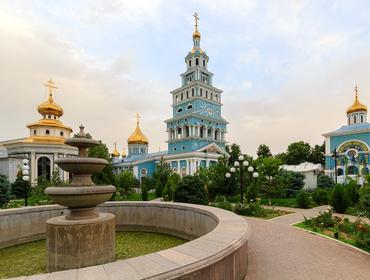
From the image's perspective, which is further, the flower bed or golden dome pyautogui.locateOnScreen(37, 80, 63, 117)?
golden dome pyautogui.locateOnScreen(37, 80, 63, 117)

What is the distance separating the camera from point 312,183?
28.9m

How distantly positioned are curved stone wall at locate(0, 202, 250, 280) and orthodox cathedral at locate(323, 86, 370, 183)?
34725 mm

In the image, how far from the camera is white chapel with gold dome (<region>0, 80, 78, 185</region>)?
29.9 meters

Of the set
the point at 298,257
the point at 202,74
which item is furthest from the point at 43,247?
the point at 202,74

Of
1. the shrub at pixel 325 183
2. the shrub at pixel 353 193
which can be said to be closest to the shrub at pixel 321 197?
the shrub at pixel 353 193

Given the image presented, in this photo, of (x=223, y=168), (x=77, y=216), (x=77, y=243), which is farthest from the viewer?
(x=223, y=168)

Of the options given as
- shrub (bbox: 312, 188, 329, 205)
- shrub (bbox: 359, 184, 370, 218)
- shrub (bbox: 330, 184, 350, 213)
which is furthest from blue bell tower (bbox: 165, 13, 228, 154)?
shrub (bbox: 359, 184, 370, 218)

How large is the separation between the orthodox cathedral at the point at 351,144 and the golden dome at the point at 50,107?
43502 millimetres

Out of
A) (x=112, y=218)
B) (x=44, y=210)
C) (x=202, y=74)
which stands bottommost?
(x=44, y=210)

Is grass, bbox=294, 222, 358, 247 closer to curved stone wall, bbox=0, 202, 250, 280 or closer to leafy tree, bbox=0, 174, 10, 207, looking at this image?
curved stone wall, bbox=0, 202, 250, 280

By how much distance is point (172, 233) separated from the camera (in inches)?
383

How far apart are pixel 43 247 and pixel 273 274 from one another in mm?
7405

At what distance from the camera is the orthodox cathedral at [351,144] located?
38.2 m

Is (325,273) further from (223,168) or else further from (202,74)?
(202,74)
